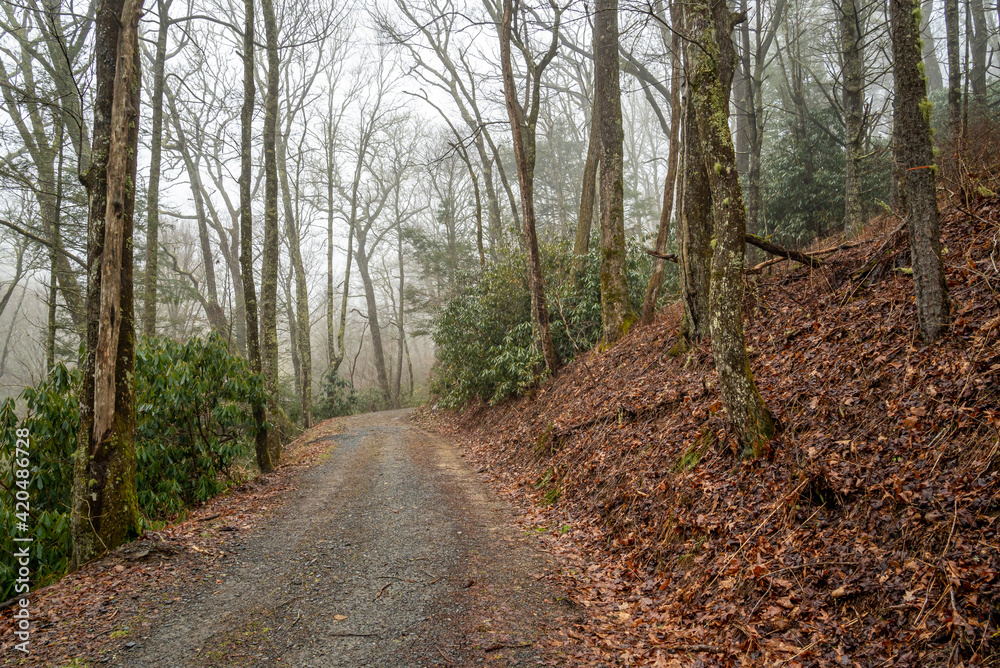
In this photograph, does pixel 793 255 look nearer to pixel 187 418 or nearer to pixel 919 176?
pixel 919 176

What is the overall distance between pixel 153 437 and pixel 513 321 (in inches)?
351

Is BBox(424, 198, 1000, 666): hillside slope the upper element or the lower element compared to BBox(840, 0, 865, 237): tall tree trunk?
lower

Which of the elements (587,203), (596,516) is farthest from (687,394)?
(587,203)

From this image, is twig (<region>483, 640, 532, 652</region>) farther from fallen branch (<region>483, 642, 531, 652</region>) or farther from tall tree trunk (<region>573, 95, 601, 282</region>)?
tall tree trunk (<region>573, 95, 601, 282</region>)

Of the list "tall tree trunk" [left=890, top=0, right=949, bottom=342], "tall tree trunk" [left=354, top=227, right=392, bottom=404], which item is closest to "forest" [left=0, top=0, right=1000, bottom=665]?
"tall tree trunk" [left=890, top=0, right=949, bottom=342]

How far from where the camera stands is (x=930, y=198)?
4574 millimetres

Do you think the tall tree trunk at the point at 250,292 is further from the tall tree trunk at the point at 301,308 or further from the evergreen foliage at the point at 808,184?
the evergreen foliage at the point at 808,184

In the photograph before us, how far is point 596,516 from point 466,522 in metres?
1.65

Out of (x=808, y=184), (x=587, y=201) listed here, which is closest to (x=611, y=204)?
(x=587, y=201)

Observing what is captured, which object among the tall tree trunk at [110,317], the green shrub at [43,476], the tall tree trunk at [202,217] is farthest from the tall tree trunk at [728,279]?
the tall tree trunk at [202,217]

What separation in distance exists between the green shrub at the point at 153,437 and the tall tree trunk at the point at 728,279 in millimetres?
6932

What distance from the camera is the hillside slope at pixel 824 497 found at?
3.24 metres

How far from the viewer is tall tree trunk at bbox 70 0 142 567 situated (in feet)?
17.8

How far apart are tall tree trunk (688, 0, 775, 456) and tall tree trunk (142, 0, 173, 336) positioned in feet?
46.2
